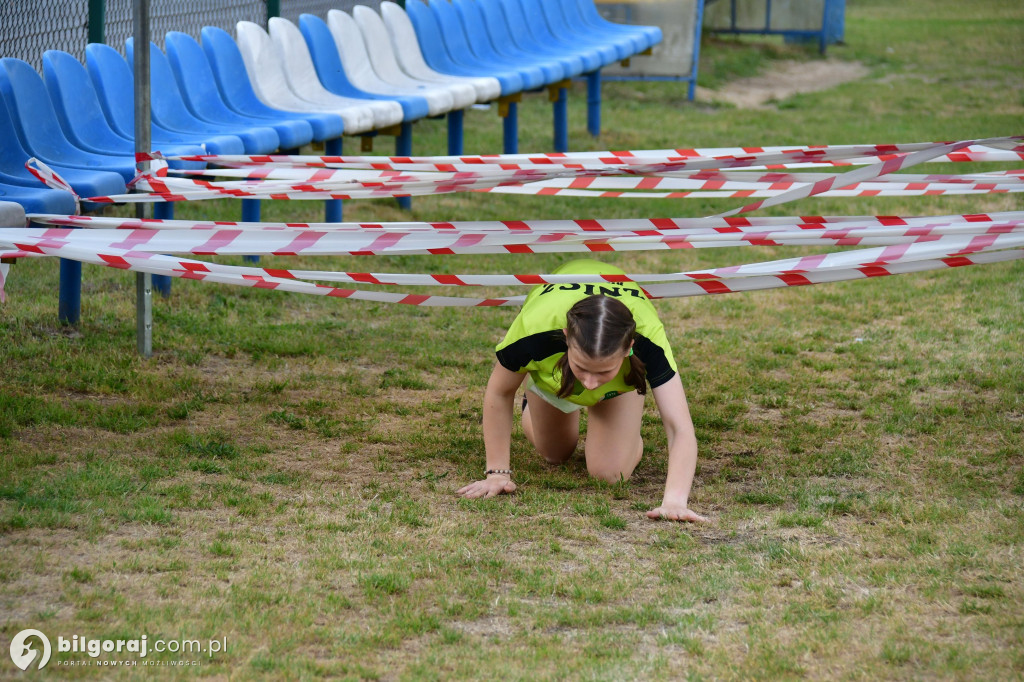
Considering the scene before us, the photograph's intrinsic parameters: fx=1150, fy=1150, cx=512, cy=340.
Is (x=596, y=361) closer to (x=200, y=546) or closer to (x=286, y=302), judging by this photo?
(x=200, y=546)

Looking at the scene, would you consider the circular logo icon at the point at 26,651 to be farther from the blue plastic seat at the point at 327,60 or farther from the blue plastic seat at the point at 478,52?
the blue plastic seat at the point at 478,52

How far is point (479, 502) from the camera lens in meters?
3.68

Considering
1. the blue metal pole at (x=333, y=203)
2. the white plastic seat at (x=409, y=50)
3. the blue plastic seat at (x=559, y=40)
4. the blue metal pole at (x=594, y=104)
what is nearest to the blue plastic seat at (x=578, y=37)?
the blue plastic seat at (x=559, y=40)

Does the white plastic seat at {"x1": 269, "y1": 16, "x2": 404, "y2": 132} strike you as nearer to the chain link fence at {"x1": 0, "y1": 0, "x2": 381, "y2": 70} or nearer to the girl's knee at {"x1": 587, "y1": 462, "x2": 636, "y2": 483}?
the chain link fence at {"x1": 0, "y1": 0, "x2": 381, "y2": 70}

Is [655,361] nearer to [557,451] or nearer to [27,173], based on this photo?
[557,451]

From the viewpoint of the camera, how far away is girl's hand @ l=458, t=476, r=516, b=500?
373 centimetres

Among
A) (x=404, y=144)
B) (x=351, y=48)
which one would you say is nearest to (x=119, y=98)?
(x=404, y=144)

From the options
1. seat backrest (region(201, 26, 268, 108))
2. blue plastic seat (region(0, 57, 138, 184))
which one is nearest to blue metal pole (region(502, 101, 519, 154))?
seat backrest (region(201, 26, 268, 108))

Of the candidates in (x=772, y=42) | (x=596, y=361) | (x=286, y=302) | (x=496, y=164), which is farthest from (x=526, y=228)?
(x=772, y=42)

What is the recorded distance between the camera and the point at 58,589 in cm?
300

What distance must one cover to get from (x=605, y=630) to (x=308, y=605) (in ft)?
2.51

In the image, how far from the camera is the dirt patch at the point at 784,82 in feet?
43.7

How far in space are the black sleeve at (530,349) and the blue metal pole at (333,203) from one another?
3374 mm

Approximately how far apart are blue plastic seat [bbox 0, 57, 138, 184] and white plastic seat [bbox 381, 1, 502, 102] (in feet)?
11.2
